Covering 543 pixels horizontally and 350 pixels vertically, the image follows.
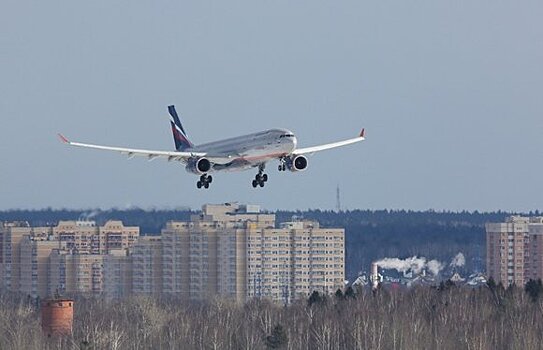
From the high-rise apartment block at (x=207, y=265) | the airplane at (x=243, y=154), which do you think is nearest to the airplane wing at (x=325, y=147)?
the airplane at (x=243, y=154)

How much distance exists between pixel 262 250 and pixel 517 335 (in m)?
77.7

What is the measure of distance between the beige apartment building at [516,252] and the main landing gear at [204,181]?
95593mm

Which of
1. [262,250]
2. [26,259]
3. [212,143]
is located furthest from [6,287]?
[212,143]

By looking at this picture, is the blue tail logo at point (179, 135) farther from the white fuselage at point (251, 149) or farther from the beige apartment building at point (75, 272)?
the beige apartment building at point (75, 272)

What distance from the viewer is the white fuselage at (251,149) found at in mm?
85625

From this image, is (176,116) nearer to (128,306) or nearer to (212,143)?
(212,143)

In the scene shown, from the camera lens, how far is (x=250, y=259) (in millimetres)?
184250

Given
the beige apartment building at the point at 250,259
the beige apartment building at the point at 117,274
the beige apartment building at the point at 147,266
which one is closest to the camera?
the beige apartment building at the point at 250,259

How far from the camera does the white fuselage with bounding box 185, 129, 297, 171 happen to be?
8562 cm

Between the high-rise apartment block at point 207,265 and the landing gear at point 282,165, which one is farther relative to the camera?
the high-rise apartment block at point 207,265

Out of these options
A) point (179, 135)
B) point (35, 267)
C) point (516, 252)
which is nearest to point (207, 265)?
point (35, 267)

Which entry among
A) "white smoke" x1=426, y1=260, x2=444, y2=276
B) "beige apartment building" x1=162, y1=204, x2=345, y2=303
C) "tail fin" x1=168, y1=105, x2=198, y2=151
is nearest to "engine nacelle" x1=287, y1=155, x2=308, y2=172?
"tail fin" x1=168, y1=105, x2=198, y2=151

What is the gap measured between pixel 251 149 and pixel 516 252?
10482 cm

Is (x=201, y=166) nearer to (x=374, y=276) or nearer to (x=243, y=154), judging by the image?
(x=243, y=154)
